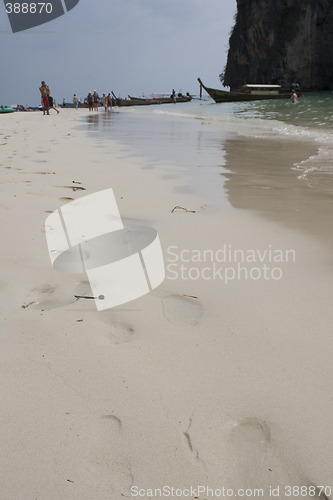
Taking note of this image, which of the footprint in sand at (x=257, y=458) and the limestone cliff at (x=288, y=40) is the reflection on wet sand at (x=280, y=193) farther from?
the limestone cliff at (x=288, y=40)

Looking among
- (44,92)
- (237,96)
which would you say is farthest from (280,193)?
(237,96)

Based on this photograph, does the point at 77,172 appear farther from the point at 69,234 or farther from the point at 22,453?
the point at 22,453

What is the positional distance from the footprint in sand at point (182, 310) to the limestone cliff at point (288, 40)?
164 ft

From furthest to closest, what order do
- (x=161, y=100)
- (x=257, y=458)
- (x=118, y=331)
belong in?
(x=161, y=100) < (x=118, y=331) < (x=257, y=458)

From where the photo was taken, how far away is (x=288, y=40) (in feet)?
146

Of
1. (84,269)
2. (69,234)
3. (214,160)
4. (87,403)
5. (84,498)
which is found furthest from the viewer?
(214,160)

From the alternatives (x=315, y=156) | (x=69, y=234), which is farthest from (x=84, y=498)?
(x=315, y=156)

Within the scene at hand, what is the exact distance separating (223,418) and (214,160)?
463 centimetres

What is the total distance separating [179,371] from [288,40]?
52.8 metres

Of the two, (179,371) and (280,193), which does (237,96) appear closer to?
(280,193)

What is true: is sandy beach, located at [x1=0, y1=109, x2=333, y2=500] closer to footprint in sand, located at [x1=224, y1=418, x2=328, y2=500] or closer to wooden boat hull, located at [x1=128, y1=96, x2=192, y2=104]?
footprint in sand, located at [x1=224, y1=418, x2=328, y2=500]

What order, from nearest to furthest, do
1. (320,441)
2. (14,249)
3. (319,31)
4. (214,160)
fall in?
(320,441), (14,249), (214,160), (319,31)

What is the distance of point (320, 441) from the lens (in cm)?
96

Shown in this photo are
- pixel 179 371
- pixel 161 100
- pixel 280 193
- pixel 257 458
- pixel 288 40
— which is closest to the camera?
pixel 257 458
